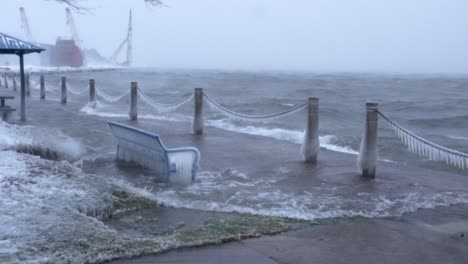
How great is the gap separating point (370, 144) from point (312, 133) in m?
1.56

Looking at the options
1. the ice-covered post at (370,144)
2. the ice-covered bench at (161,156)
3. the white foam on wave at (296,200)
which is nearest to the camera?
the white foam on wave at (296,200)

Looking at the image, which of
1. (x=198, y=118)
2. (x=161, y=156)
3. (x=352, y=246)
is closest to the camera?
(x=352, y=246)

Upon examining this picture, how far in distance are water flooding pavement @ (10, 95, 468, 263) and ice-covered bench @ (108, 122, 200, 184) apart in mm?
352

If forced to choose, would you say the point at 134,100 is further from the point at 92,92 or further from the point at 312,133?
the point at 312,133

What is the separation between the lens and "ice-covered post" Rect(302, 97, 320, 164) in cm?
973

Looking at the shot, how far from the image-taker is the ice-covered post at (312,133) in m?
9.73

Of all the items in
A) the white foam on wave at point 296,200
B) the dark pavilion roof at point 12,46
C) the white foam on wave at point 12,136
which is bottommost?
the white foam on wave at point 296,200

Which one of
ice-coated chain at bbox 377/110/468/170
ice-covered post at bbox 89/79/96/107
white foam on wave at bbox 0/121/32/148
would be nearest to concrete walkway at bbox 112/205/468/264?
ice-coated chain at bbox 377/110/468/170

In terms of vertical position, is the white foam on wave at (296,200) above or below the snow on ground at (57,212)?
below

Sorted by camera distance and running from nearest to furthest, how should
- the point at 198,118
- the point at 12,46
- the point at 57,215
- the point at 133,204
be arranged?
the point at 57,215 < the point at 133,204 < the point at 12,46 < the point at 198,118

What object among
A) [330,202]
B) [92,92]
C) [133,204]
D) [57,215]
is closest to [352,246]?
[330,202]

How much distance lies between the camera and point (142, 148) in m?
8.87

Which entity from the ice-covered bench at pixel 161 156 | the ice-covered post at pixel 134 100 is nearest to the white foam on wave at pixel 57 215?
the ice-covered bench at pixel 161 156

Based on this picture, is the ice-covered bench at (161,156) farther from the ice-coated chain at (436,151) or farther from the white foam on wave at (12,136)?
the ice-coated chain at (436,151)
